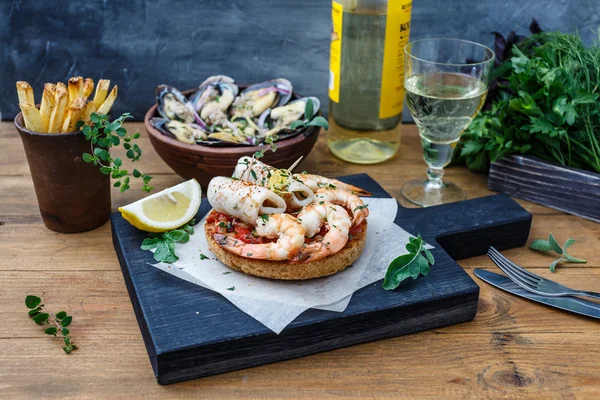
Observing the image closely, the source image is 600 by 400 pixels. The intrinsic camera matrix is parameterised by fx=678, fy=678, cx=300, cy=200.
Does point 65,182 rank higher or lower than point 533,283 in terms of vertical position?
higher

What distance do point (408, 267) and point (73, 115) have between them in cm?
78

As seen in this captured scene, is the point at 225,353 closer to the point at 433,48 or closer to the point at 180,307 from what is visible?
the point at 180,307

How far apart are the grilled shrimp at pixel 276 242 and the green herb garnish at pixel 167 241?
4.6 inches

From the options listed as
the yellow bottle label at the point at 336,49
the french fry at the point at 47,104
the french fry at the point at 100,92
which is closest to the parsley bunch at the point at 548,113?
the yellow bottle label at the point at 336,49

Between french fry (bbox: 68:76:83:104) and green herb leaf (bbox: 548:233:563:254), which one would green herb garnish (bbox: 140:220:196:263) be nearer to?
french fry (bbox: 68:76:83:104)

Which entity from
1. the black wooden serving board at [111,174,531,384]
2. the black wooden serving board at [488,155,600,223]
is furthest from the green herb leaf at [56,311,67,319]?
the black wooden serving board at [488,155,600,223]

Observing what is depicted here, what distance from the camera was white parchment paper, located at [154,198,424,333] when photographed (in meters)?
1.26

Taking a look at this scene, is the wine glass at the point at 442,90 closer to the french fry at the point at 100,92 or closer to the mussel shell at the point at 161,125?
the mussel shell at the point at 161,125

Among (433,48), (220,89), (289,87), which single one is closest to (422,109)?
(433,48)

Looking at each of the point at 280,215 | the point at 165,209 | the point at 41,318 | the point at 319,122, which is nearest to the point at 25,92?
the point at 165,209

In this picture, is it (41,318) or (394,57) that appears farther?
(394,57)

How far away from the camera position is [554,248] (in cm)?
158

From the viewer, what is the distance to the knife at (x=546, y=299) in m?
1.35

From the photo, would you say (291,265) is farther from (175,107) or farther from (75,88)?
(175,107)
